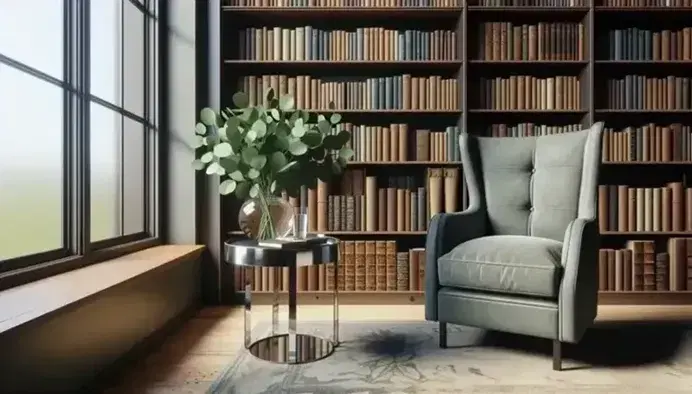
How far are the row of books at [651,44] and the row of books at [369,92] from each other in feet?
3.40

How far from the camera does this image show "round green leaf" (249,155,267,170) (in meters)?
2.02

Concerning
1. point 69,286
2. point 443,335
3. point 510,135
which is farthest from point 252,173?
point 510,135

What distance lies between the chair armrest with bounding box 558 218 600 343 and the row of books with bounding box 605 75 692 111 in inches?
57.9

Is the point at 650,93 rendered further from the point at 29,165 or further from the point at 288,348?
the point at 29,165

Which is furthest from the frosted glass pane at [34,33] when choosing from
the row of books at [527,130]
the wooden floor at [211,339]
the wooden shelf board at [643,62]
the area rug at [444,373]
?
the wooden shelf board at [643,62]

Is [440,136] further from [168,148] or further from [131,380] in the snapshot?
[131,380]

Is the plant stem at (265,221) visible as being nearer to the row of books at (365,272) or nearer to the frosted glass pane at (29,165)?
the frosted glass pane at (29,165)

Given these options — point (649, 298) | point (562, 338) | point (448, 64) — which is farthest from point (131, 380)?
point (649, 298)

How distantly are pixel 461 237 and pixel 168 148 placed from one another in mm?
1791

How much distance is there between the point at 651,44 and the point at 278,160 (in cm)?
252

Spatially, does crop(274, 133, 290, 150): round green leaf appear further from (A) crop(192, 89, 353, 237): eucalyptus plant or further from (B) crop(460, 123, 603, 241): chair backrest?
(B) crop(460, 123, 603, 241): chair backrest

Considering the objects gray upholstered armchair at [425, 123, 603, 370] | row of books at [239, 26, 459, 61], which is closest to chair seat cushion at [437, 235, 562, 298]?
gray upholstered armchair at [425, 123, 603, 370]

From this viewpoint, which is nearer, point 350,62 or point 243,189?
point 243,189

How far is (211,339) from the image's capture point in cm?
249
